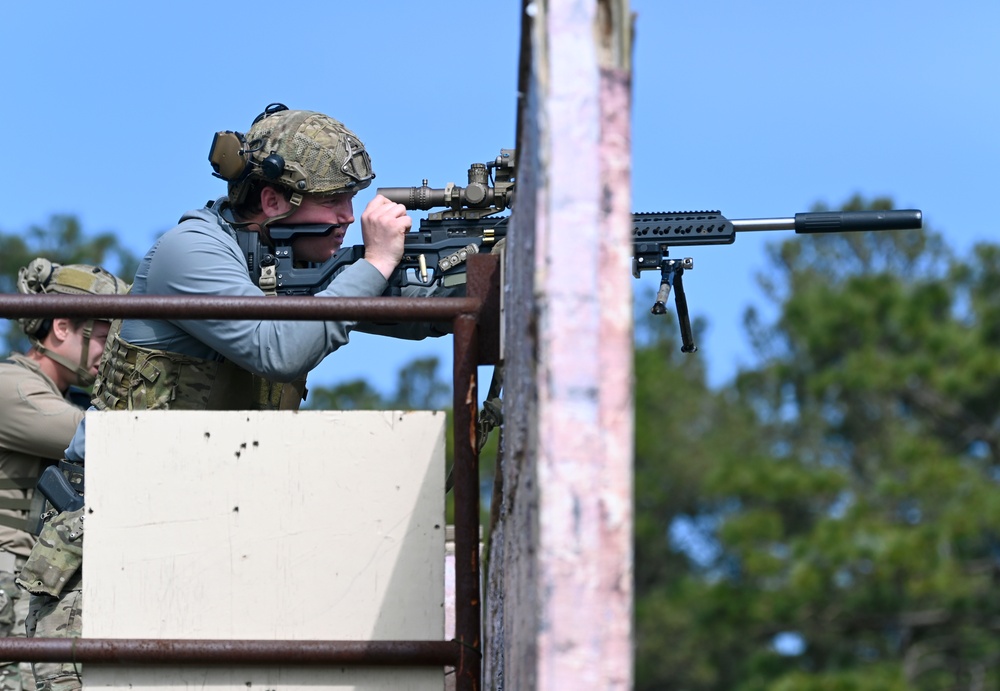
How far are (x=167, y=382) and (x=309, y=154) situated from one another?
0.99 m

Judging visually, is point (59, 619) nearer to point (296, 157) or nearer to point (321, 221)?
point (321, 221)

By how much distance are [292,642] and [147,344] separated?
1545mm

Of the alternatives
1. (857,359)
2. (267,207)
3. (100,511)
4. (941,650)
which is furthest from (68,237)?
(100,511)

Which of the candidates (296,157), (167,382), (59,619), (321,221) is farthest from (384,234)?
(59,619)

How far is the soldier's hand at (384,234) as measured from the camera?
482 centimetres

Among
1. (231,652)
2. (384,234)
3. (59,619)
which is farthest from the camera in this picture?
(384,234)

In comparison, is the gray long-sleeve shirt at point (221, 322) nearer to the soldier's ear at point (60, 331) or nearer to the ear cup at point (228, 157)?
the ear cup at point (228, 157)

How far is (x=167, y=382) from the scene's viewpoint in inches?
179

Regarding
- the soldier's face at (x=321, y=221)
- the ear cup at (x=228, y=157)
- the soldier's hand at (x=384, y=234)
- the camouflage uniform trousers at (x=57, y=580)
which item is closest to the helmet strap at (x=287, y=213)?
the soldier's face at (x=321, y=221)

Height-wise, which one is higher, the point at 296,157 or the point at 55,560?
the point at 296,157

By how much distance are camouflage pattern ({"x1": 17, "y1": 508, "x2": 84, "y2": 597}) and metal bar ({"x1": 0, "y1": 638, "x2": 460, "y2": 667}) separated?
112cm

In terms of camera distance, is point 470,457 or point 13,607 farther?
point 13,607

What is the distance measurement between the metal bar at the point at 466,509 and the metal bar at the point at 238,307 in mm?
80

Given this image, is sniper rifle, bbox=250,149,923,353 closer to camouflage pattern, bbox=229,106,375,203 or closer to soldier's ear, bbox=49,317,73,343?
camouflage pattern, bbox=229,106,375,203
